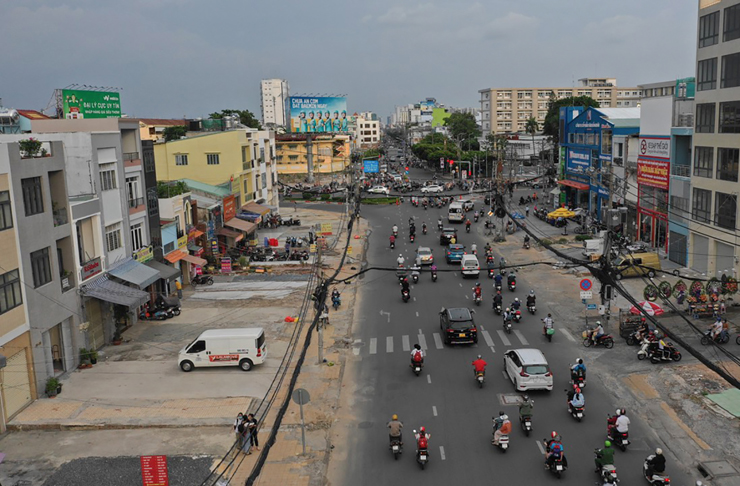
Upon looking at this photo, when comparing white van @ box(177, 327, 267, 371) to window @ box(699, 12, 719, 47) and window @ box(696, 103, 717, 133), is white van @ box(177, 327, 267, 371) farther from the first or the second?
window @ box(699, 12, 719, 47)

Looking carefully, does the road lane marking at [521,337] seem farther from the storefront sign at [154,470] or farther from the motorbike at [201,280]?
the motorbike at [201,280]

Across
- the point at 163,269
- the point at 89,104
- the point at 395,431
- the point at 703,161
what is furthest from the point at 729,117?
the point at 89,104

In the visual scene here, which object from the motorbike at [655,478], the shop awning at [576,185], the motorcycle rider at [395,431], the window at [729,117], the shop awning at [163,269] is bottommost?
the motorbike at [655,478]

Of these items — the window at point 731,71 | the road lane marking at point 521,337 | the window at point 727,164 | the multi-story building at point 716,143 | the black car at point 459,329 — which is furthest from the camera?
the multi-story building at point 716,143

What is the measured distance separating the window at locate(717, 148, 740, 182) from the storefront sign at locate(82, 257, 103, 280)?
33737mm

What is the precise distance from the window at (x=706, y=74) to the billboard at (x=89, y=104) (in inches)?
1453

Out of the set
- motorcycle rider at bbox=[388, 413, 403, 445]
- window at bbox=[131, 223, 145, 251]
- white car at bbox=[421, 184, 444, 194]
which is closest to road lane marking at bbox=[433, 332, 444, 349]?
motorcycle rider at bbox=[388, 413, 403, 445]

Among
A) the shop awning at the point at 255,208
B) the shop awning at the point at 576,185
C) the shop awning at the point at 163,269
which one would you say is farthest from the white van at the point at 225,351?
the shop awning at the point at 576,185

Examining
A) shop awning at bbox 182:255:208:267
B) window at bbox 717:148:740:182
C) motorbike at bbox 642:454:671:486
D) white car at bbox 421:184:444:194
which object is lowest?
motorbike at bbox 642:454:671:486

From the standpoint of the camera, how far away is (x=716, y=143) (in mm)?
38438

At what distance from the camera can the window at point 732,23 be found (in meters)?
36.8

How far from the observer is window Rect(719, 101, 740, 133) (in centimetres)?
3659

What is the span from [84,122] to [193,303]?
37.5 feet

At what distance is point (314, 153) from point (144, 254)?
89949 mm
